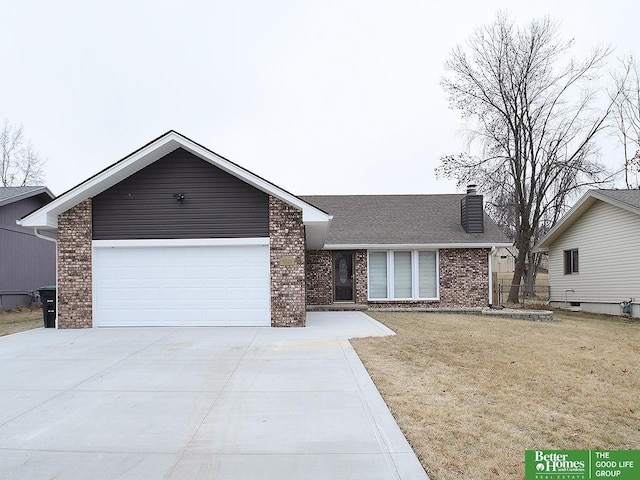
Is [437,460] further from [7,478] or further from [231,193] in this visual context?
[231,193]

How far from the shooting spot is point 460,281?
1886 cm

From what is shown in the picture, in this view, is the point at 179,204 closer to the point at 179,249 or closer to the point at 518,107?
the point at 179,249

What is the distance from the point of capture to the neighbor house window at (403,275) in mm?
18844

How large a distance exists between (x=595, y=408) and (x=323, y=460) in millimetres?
3615

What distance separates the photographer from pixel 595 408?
5984mm

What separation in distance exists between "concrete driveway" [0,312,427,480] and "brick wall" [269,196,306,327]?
261 centimetres

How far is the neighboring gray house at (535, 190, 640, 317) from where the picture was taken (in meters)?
17.4

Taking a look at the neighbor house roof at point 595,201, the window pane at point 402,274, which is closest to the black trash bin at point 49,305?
the window pane at point 402,274

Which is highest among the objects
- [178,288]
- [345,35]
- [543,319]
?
[345,35]

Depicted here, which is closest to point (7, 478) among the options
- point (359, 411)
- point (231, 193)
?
point (359, 411)

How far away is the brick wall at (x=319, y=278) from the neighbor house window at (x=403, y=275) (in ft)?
5.22

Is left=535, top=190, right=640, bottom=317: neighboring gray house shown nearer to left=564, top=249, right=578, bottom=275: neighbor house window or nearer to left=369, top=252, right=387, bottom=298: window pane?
left=564, top=249, right=578, bottom=275: neighbor house window

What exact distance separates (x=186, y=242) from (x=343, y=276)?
25.9 feet

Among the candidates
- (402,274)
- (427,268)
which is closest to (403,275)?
(402,274)
